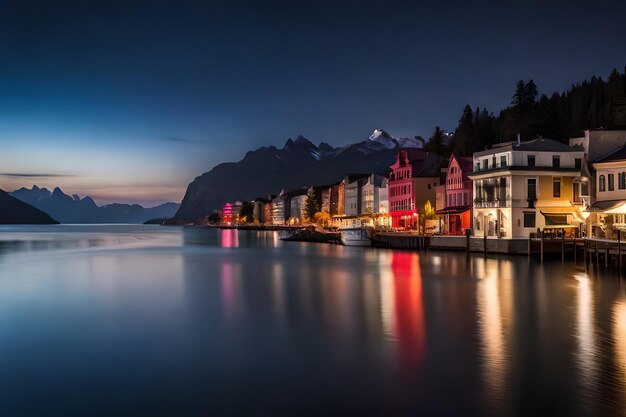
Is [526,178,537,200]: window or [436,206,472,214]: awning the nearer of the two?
[526,178,537,200]: window

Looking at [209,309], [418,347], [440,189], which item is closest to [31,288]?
[209,309]

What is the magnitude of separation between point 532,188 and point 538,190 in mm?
692

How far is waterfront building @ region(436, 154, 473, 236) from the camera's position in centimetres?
8562

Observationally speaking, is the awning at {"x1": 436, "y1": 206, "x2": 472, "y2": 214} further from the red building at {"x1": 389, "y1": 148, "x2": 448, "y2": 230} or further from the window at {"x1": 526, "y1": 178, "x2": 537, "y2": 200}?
the window at {"x1": 526, "y1": 178, "x2": 537, "y2": 200}

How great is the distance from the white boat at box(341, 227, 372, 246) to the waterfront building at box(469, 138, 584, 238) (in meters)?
34.7

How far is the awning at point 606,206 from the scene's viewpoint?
175ft

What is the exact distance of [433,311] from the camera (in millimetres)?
33344

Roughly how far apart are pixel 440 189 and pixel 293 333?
246 ft

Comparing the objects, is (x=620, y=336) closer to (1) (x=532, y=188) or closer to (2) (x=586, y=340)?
(2) (x=586, y=340)

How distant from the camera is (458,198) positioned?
293 feet

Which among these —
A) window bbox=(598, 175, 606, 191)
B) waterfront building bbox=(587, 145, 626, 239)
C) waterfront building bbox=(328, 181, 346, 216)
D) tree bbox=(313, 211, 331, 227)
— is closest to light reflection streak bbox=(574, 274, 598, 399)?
waterfront building bbox=(587, 145, 626, 239)

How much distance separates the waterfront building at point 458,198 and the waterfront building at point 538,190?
13843mm

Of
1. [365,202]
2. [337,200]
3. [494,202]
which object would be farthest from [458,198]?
[337,200]

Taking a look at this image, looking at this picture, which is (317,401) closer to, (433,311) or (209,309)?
(433,311)
